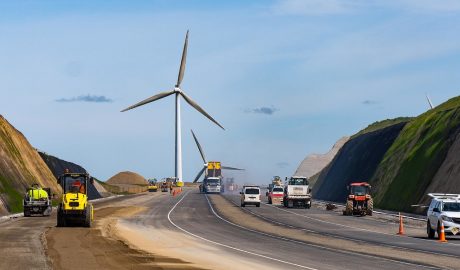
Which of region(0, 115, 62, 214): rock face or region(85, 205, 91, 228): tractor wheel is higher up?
region(0, 115, 62, 214): rock face

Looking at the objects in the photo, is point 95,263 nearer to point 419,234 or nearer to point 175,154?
point 419,234

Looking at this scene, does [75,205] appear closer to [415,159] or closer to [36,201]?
[36,201]

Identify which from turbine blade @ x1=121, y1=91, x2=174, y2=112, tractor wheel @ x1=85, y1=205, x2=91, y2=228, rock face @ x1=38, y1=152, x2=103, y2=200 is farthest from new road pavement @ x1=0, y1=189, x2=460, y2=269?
turbine blade @ x1=121, y1=91, x2=174, y2=112

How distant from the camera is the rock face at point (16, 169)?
7744cm

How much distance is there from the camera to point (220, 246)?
126 feet

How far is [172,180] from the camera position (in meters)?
196

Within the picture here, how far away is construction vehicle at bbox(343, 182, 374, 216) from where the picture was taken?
73625 mm

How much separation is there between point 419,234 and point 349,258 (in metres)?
17.8

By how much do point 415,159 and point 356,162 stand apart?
35.9 metres

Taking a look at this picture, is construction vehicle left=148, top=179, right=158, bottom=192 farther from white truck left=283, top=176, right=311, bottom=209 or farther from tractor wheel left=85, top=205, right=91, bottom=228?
tractor wheel left=85, top=205, right=91, bottom=228

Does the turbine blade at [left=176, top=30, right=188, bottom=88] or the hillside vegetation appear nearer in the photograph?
the hillside vegetation

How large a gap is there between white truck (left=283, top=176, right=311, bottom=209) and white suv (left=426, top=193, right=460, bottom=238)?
43.4 meters

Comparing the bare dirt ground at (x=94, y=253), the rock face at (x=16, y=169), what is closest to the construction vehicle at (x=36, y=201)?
the rock face at (x=16, y=169)

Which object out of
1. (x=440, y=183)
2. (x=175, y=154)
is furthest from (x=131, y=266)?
(x=175, y=154)
